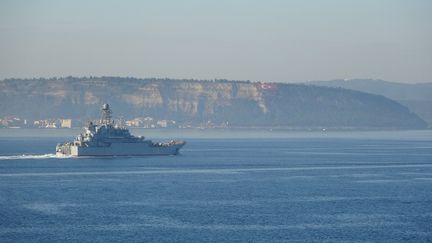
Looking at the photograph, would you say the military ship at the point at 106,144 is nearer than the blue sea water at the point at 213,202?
No

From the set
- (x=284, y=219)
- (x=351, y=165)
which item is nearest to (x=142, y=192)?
(x=284, y=219)

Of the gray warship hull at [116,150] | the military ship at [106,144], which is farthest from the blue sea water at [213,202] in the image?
the military ship at [106,144]

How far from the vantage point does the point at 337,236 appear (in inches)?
2219

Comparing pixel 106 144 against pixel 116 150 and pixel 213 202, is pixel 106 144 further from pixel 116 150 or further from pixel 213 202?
pixel 213 202

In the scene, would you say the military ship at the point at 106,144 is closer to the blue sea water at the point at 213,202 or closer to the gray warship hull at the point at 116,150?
the gray warship hull at the point at 116,150

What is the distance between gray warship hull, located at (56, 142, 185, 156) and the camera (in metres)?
130

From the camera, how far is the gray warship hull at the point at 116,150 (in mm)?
130500

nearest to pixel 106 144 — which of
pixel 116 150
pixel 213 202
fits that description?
pixel 116 150

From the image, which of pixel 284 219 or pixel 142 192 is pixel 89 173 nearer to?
pixel 142 192

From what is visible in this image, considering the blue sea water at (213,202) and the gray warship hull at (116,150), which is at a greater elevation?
the gray warship hull at (116,150)

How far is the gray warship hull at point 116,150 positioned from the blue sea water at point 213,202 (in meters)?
14.9

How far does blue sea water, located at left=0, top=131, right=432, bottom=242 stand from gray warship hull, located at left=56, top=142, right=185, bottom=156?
14855 millimetres

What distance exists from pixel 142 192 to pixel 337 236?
26084 millimetres

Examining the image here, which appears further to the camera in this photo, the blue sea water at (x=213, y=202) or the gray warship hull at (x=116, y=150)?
the gray warship hull at (x=116, y=150)
